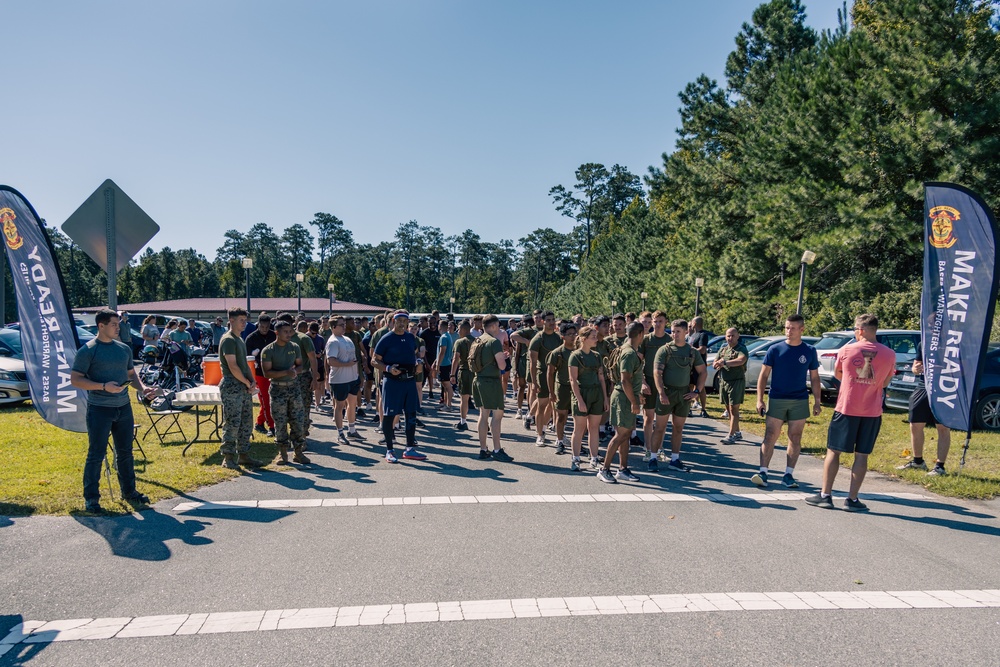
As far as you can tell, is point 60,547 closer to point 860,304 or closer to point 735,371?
point 735,371

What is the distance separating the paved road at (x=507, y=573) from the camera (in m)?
3.56

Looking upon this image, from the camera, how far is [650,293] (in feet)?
117

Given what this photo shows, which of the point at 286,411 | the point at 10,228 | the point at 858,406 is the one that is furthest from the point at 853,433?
the point at 10,228

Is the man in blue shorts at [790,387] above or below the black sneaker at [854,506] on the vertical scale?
above

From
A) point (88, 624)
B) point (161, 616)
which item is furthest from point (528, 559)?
point (88, 624)

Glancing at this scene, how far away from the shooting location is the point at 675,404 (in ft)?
26.8

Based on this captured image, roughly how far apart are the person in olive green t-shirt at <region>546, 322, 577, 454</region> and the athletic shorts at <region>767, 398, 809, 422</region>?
2.58m

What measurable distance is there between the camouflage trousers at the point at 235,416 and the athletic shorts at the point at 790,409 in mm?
6308

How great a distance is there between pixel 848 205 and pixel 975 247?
43.0 ft

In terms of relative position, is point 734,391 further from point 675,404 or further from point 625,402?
point 625,402

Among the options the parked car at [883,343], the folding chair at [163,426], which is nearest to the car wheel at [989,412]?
the parked car at [883,343]

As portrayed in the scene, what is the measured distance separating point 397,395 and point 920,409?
268 inches

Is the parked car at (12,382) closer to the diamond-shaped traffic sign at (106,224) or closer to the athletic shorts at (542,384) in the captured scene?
the diamond-shaped traffic sign at (106,224)

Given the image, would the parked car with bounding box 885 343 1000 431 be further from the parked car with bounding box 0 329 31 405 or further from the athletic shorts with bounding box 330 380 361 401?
the parked car with bounding box 0 329 31 405
